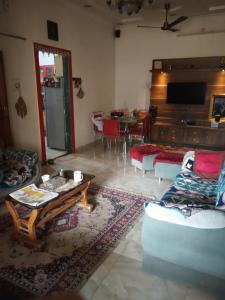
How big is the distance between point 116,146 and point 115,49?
9.60 feet

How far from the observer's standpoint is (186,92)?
5891 millimetres

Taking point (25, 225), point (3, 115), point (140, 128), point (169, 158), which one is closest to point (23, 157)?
point (3, 115)

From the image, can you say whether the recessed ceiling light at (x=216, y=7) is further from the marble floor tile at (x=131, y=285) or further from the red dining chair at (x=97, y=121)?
the marble floor tile at (x=131, y=285)

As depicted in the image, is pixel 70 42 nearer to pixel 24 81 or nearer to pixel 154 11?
pixel 24 81

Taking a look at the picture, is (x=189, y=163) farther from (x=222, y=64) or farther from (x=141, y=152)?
(x=222, y=64)

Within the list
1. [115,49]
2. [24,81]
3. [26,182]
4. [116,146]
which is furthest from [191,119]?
[26,182]

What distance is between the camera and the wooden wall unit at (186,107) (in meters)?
5.57

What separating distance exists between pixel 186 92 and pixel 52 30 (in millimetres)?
3471

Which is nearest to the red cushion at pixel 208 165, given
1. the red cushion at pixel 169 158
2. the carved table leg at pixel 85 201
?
the red cushion at pixel 169 158

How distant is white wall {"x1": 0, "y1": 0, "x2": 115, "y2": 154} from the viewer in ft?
12.6

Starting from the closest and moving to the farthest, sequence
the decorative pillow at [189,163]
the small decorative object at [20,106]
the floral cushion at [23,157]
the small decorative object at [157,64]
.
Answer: the decorative pillow at [189,163] → the floral cushion at [23,157] → the small decorative object at [20,106] → the small decorative object at [157,64]

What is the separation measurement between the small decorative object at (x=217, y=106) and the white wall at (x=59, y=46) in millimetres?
2828

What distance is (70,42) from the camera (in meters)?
4.97

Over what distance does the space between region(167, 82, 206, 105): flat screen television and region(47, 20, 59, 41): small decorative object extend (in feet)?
9.99
